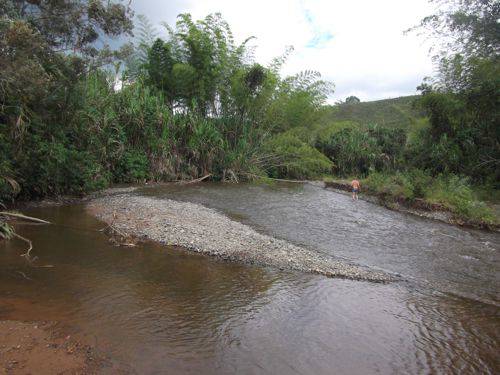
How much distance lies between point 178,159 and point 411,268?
13.5m

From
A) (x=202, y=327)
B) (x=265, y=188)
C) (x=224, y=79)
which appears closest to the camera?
(x=202, y=327)

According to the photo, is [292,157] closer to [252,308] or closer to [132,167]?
[132,167]

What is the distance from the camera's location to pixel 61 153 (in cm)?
1087

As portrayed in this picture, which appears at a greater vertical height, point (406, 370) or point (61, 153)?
point (61, 153)

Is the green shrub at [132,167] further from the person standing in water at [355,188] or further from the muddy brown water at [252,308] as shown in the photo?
the person standing in water at [355,188]

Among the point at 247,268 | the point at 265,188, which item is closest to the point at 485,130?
the point at 265,188

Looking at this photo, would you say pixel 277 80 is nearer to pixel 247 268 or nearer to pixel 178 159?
pixel 178 159

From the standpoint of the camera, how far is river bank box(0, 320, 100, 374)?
11.7ft

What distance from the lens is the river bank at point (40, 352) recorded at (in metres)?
3.56

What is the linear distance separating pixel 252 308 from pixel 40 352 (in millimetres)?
2670

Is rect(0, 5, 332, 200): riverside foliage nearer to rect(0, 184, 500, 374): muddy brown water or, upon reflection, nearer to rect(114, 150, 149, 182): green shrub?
rect(114, 150, 149, 182): green shrub

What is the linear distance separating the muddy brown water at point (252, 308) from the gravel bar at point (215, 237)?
396 millimetres

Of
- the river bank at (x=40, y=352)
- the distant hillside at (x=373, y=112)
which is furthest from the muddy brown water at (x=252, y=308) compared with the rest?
the distant hillside at (x=373, y=112)

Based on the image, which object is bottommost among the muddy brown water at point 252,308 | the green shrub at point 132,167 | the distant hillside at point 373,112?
→ the muddy brown water at point 252,308
